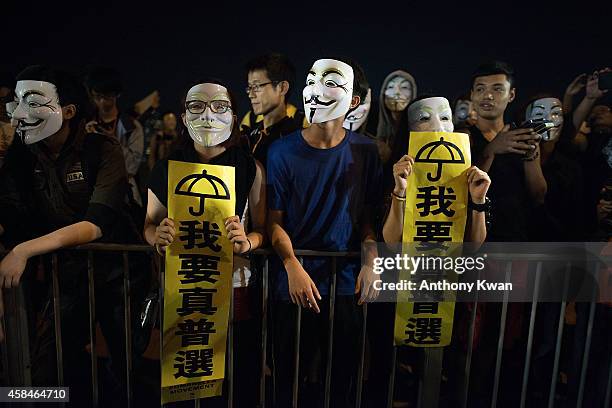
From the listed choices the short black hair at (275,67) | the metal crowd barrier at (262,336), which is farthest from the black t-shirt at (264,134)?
the metal crowd barrier at (262,336)

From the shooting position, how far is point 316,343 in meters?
2.58

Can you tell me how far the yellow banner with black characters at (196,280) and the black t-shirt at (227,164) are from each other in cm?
14

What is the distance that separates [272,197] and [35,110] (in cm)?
132

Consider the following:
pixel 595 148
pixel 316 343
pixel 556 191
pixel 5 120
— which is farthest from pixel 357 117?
pixel 5 120

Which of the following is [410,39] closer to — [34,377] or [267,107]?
[267,107]

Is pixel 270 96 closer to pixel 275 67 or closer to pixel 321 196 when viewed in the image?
pixel 275 67

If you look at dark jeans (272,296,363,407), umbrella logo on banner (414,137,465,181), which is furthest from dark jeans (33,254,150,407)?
umbrella logo on banner (414,137,465,181)

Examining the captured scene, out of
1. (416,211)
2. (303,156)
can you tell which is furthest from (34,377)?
(416,211)

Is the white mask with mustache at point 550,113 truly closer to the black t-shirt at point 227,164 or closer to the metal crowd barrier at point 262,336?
the metal crowd barrier at point 262,336

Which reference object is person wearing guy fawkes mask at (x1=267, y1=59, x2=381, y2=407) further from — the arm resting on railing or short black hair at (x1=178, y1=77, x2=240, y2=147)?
the arm resting on railing

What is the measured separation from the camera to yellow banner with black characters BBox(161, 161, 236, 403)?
90.1 inches

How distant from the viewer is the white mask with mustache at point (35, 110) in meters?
2.49

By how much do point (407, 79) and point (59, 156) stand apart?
235cm

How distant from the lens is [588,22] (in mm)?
3562
